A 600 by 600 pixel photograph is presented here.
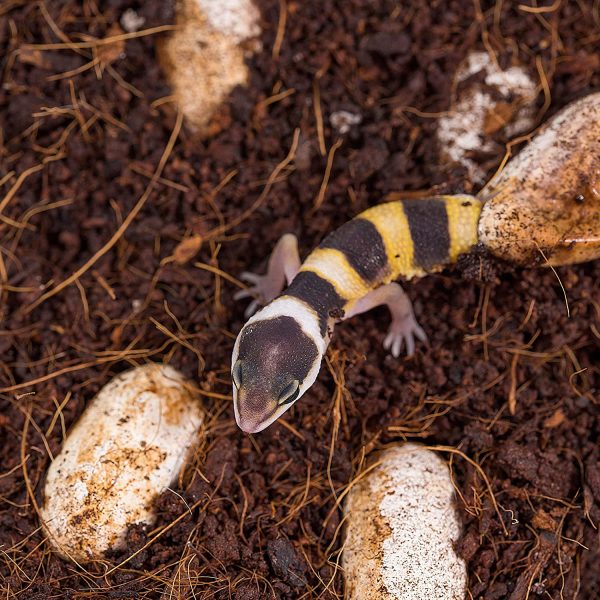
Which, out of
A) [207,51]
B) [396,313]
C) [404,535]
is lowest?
[404,535]

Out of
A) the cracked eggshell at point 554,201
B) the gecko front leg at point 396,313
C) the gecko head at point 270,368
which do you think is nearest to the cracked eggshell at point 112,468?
the gecko head at point 270,368

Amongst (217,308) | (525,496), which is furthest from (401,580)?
(217,308)

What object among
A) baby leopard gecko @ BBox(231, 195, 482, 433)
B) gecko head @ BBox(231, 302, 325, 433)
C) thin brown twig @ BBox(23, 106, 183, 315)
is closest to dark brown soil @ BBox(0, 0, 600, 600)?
thin brown twig @ BBox(23, 106, 183, 315)

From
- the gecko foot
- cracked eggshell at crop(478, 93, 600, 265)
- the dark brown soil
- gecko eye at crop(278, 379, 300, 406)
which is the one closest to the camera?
gecko eye at crop(278, 379, 300, 406)

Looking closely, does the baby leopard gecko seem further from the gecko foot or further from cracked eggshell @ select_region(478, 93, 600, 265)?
cracked eggshell @ select_region(478, 93, 600, 265)

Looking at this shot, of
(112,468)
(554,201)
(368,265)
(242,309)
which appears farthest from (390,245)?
(112,468)

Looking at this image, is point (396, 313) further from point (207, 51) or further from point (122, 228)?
point (207, 51)

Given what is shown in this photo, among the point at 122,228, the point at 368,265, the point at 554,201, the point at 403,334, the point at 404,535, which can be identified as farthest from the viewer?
the point at 122,228
